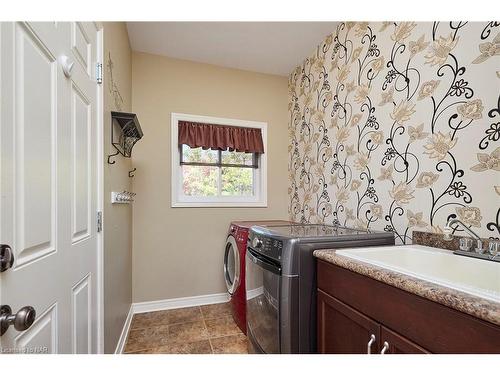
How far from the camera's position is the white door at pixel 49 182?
601mm

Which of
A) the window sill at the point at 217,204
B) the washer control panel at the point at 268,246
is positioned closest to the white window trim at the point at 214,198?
the window sill at the point at 217,204

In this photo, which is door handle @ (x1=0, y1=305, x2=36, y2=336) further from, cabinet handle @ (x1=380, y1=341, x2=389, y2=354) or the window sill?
the window sill

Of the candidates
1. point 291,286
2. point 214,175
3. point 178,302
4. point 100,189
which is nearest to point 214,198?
point 214,175

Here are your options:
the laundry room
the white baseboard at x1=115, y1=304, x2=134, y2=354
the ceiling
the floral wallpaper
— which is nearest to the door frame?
the laundry room

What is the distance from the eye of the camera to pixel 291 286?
128 centimetres

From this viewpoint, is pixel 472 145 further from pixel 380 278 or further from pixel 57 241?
pixel 57 241

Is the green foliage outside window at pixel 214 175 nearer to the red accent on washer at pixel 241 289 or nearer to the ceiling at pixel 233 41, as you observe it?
the red accent on washer at pixel 241 289

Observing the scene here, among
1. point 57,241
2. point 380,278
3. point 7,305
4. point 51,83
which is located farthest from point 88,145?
point 380,278

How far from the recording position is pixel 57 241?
846mm

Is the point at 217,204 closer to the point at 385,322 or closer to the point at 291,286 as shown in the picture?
the point at 291,286

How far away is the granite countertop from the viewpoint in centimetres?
59

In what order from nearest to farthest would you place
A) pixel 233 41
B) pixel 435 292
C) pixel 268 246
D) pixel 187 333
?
pixel 435 292 < pixel 268 246 < pixel 187 333 < pixel 233 41

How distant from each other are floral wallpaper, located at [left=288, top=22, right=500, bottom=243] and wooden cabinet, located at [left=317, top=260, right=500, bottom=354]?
2.19 feet

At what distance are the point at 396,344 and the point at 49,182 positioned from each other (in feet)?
4.21
